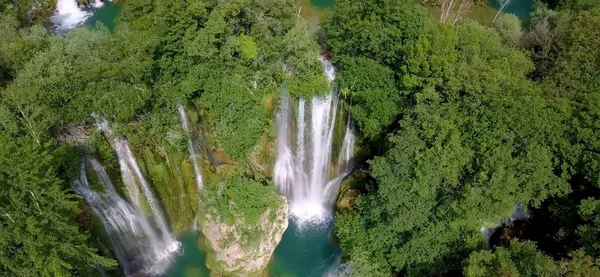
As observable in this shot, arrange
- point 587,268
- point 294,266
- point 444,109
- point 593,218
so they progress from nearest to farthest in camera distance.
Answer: point 587,268, point 593,218, point 444,109, point 294,266

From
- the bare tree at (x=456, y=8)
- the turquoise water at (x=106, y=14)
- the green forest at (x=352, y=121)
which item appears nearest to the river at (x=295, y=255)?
the green forest at (x=352, y=121)

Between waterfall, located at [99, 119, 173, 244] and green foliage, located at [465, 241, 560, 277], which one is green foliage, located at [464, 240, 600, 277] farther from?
waterfall, located at [99, 119, 173, 244]

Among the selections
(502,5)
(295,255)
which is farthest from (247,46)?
(502,5)

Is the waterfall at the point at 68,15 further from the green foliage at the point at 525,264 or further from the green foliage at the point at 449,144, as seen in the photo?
the green foliage at the point at 525,264

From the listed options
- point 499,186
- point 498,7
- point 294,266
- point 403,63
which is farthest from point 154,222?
point 498,7

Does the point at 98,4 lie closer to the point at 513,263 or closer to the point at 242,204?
the point at 242,204

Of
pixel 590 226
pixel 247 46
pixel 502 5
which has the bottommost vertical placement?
pixel 590 226

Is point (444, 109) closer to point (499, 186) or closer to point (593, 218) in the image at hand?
point (499, 186)
